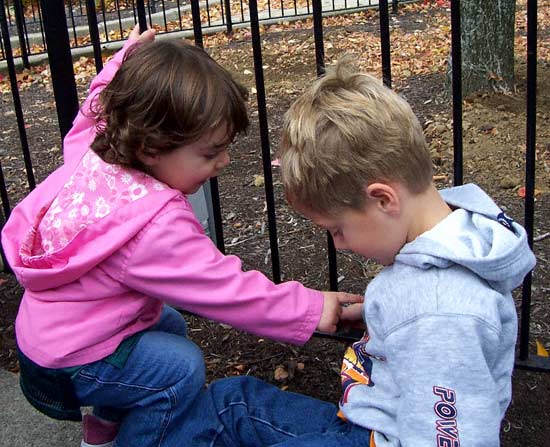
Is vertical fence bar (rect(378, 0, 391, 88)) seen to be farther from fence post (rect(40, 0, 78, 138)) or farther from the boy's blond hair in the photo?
fence post (rect(40, 0, 78, 138))

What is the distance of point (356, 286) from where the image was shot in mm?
3582

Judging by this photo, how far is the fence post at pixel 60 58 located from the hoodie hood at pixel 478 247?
133cm

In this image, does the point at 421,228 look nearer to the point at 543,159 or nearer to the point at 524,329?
the point at 524,329

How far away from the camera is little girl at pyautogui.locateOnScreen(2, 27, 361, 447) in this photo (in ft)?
6.57

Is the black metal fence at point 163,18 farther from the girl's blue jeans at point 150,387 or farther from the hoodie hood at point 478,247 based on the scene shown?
the hoodie hood at point 478,247

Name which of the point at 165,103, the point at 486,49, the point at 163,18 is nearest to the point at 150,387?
the point at 165,103

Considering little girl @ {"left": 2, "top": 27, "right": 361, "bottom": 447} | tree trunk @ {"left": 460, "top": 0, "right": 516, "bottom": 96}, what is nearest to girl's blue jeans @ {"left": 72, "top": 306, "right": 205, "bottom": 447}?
little girl @ {"left": 2, "top": 27, "right": 361, "bottom": 447}

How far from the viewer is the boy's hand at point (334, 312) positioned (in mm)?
2111

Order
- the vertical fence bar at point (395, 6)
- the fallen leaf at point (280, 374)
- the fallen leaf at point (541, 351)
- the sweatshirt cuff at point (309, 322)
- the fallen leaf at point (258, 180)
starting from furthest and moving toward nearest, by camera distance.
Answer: the vertical fence bar at point (395, 6) → the fallen leaf at point (258, 180) → the fallen leaf at point (280, 374) → the fallen leaf at point (541, 351) → the sweatshirt cuff at point (309, 322)

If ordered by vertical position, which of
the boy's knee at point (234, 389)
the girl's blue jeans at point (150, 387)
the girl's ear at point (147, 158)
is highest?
the girl's ear at point (147, 158)

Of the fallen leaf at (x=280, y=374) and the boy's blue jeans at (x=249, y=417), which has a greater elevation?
the boy's blue jeans at (x=249, y=417)

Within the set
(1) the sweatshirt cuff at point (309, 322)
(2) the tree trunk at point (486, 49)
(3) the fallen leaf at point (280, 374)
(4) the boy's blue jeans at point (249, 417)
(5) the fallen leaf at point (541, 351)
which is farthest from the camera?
(2) the tree trunk at point (486, 49)

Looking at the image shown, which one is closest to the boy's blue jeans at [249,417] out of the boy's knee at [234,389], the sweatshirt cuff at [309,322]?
the boy's knee at [234,389]

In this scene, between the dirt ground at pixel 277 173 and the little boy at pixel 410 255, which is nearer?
the little boy at pixel 410 255
